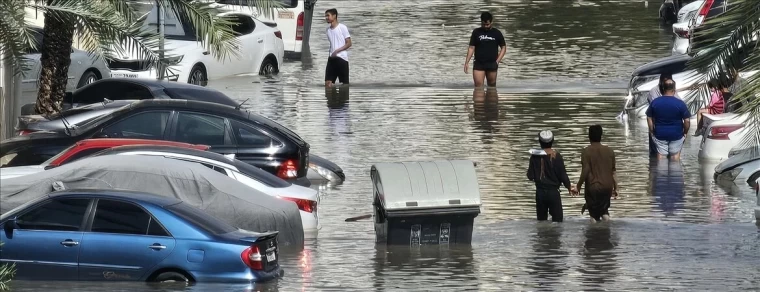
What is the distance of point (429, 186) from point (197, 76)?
14177 mm

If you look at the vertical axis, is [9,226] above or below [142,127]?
below

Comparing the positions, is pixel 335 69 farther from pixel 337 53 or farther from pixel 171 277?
pixel 171 277

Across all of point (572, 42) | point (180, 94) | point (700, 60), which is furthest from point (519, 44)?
point (700, 60)

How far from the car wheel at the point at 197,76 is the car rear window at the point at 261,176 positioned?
1242 centimetres

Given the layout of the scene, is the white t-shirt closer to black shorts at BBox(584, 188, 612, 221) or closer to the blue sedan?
black shorts at BBox(584, 188, 612, 221)

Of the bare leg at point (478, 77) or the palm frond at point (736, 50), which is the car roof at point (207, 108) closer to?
the palm frond at point (736, 50)

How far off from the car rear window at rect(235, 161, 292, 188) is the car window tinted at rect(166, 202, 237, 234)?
7.74ft

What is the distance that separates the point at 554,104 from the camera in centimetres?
2788

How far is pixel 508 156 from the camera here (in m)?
22.5

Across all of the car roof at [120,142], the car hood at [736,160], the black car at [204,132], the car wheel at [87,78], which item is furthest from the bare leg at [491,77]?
the car roof at [120,142]

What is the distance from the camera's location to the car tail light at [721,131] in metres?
22.0

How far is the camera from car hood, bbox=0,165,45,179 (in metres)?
16.8

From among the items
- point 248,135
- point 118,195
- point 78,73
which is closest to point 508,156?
point 248,135

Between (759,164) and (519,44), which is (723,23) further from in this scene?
(519,44)
